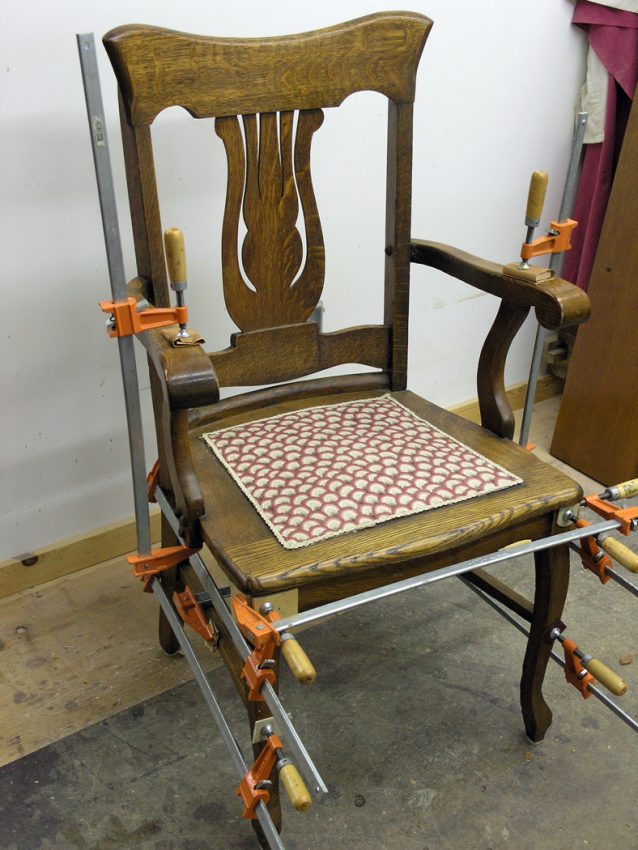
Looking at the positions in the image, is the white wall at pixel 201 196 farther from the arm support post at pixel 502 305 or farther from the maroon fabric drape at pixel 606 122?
the arm support post at pixel 502 305

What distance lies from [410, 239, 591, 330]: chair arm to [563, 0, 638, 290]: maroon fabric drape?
941 mm

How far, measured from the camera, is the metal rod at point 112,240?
1049 mm

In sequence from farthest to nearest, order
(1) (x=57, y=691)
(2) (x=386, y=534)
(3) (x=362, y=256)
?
1. (3) (x=362, y=256)
2. (1) (x=57, y=691)
3. (2) (x=386, y=534)

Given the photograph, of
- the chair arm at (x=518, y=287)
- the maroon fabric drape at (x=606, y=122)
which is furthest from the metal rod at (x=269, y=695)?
the maroon fabric drape at (x=606, y=122)

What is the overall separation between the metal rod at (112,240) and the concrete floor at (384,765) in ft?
1.32

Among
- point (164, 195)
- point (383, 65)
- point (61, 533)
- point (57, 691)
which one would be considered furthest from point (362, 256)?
point (57, 691)

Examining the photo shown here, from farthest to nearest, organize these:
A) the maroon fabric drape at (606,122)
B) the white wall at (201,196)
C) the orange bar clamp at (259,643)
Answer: the maroon fabric drape at (606,122), the white wall at (201,196), the orange bar clamp at (259,643)

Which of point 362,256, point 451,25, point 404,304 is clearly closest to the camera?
point 404,304

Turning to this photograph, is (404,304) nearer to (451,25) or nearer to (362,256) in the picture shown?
(362,256)

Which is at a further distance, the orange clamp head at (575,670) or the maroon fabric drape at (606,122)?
the maroon fabric drape at (606,122)

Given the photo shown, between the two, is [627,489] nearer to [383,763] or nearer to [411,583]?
[411,583]

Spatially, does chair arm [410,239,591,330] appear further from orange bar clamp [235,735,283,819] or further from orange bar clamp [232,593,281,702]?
orange bar clamp [235,735,283,819]

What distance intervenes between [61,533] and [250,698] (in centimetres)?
97

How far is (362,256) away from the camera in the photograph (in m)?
1.96
